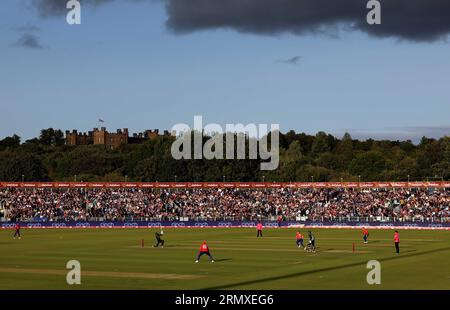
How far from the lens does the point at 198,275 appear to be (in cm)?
4088

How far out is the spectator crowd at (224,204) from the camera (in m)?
108

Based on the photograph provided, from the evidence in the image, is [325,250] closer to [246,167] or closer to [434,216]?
[434,216]

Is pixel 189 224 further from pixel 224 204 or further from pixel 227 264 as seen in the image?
pixel 227 264

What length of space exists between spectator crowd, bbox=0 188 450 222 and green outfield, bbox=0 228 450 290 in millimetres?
36641

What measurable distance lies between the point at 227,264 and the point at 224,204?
72069mm

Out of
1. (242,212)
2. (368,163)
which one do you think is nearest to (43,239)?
(242,212)

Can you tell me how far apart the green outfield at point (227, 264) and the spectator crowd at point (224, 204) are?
36641mm

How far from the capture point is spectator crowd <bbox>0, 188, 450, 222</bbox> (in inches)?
4237

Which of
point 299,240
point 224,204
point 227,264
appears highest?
point 224,204

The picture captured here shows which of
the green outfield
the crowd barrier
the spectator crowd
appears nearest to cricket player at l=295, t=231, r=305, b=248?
the green outfield

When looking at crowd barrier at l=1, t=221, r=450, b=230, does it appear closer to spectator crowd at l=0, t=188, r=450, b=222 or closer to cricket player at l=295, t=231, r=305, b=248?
spectator crowd at l=0, t=188, r=450, b=222

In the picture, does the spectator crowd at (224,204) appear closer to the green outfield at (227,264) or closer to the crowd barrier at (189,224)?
the crowd barrier at (189,224)

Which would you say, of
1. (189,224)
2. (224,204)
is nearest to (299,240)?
(189,224)

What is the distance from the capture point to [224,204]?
4697 inches
